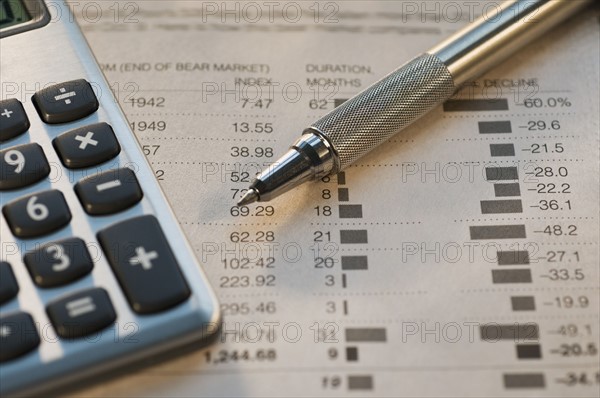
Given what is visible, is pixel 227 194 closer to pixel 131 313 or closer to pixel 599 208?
pixel 131 313

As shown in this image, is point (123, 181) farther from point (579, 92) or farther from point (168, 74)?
point (579, 92)

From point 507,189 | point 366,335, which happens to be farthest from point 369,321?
point 507,189

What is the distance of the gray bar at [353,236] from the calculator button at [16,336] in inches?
6.1

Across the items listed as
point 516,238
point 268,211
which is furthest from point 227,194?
point 516,238

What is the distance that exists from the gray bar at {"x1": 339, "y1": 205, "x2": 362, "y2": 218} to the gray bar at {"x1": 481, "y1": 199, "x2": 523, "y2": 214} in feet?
0.22

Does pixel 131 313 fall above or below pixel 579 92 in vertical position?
below

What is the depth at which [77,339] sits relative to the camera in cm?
32

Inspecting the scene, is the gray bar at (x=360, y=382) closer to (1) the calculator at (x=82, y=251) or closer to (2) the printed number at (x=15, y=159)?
(1) the calculator at (x=82, y=251)

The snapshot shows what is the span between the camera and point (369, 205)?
398 millimetres

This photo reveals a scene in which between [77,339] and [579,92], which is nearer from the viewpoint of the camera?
[77,339]

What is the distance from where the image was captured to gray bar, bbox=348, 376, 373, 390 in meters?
0.35

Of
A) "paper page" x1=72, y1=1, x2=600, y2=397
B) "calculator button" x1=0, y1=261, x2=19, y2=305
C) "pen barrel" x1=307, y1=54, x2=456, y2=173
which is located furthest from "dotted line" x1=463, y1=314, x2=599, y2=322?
"calculator button" x1=0, y1=261, x2=19, y2=305

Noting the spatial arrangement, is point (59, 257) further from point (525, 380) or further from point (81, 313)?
point (525, 380)

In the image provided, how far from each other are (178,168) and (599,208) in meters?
0.23
